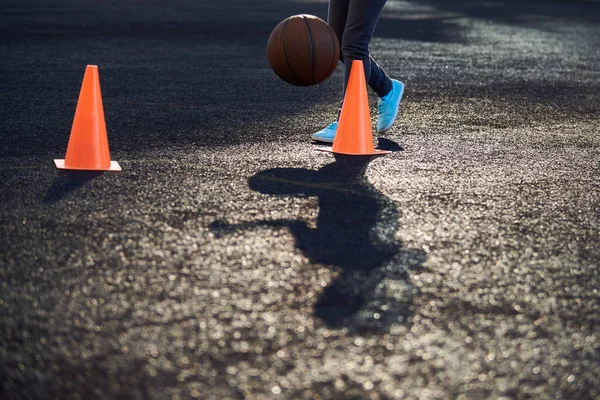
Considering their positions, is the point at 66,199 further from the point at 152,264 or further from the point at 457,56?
the point at 457,56

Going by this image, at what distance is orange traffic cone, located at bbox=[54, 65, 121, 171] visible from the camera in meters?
5.58

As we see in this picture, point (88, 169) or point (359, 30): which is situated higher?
point (359, 30)

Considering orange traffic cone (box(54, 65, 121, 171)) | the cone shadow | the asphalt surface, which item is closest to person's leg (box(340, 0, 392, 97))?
the asphalt surface

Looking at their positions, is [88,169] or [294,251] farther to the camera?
[88,169]

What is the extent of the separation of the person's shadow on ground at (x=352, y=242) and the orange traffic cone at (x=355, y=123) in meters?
0.29

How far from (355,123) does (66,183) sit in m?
2.03

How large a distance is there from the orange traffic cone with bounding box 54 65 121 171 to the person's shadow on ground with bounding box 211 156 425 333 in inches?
36.7

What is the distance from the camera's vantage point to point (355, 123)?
630 cm

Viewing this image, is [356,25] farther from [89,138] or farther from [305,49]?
[89,138]

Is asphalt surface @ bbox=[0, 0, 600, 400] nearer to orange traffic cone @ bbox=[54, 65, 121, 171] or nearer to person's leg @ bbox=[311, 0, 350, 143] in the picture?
orange traffic cone @ bbox=[54, 65, 121, 171]

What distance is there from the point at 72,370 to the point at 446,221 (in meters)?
2.30

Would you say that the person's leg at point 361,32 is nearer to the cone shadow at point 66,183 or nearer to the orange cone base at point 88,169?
the orange cone base at point 88,169

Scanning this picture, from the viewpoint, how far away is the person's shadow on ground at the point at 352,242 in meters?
3.39

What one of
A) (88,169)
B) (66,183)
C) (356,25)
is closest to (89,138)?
(88,169)
